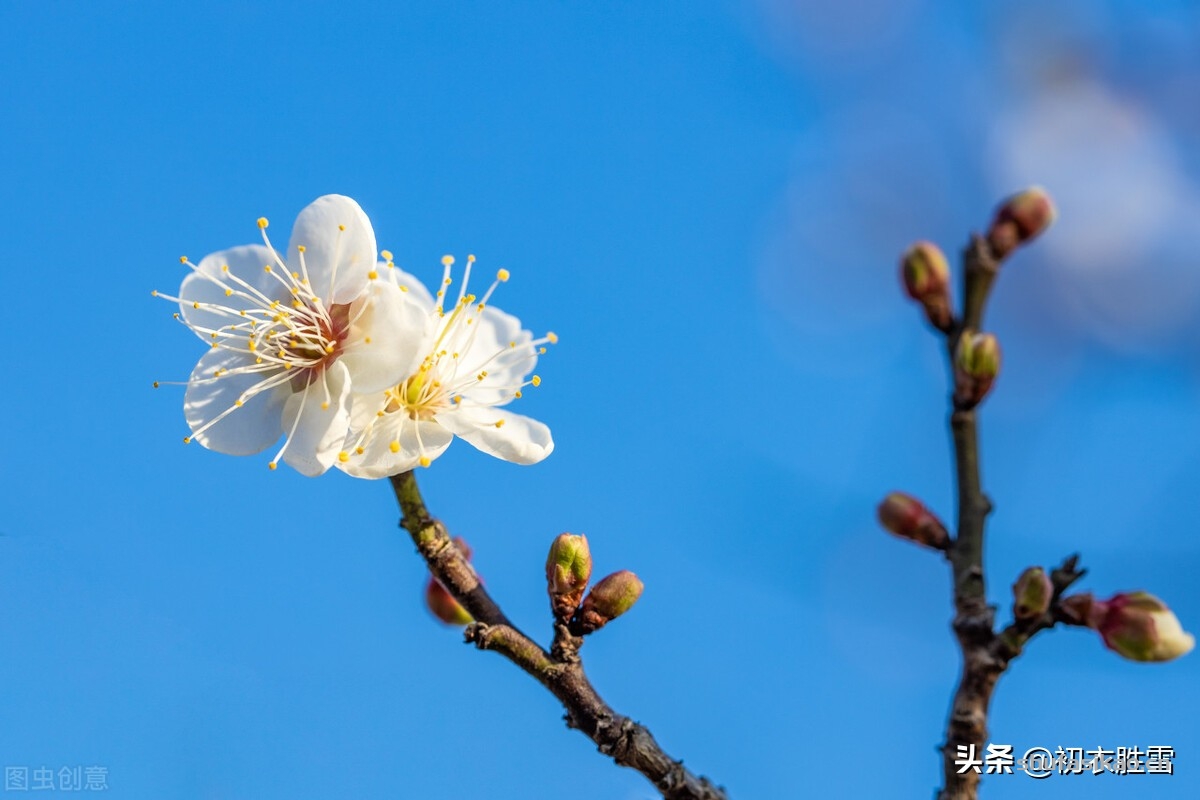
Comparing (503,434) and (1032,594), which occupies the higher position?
(503,434)

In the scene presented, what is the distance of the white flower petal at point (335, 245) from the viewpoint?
1.19 m

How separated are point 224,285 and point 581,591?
1.84 ft

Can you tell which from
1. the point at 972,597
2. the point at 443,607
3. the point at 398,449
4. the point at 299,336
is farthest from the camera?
the point at 443,607

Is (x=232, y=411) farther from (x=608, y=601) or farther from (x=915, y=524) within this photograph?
(x=915, y=524)

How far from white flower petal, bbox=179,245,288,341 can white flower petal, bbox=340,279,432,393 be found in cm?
16

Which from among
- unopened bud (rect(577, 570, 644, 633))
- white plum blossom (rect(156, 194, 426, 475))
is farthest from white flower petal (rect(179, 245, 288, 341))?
unopened bud (rect(577, 570, 644, 633))

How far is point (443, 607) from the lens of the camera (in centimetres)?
134

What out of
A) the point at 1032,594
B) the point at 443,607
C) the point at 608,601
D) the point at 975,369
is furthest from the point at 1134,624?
the point at 443,607

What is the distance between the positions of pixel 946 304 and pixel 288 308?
726 mm

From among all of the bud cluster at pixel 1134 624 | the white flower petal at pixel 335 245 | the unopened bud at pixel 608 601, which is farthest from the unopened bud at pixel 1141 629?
the white flower petal at pixel 335 245

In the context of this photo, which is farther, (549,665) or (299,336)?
(299,336)

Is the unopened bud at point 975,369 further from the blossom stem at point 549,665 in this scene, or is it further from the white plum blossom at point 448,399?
the white plum blossom at point 448,399

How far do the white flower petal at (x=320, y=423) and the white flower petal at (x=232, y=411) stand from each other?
3cm

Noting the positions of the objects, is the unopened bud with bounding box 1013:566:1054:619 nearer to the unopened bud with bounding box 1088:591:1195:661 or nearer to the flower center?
the unopened bud with bounding box 1088:591:1195:661
